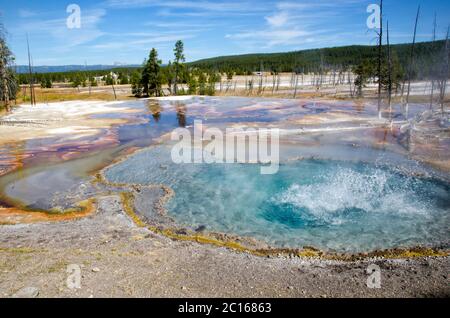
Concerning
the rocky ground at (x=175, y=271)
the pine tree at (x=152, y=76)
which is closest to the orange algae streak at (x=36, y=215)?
the rocky ground at (x=175, y=271)

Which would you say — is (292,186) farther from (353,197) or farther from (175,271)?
(175,271)

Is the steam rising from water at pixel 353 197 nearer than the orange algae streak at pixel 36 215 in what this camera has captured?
No

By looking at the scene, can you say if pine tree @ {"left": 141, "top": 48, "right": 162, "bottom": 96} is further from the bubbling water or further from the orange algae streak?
the orange algae streak

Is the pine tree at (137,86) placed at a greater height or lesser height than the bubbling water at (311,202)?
greater

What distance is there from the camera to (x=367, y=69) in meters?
60.7

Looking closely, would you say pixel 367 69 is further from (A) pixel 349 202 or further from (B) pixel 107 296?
(B) pixel 107 296

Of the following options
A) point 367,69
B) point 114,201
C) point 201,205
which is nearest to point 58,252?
point 114,201

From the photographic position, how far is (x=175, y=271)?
28.3 ft

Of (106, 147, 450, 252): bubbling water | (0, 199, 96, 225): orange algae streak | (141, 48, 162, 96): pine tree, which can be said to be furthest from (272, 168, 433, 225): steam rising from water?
(141, 48, 162, 96): pine tree

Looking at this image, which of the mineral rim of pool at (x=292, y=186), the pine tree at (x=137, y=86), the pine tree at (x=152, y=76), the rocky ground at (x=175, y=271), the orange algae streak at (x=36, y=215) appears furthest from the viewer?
the pine tree at (x=137, y=86)

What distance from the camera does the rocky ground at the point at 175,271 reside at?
25.5 ft

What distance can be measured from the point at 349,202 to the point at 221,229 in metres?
5.54

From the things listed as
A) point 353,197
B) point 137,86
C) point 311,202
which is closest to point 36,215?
point 311,202

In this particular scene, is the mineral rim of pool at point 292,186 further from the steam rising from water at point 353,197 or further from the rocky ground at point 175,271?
the rocky ground at point 175,271
